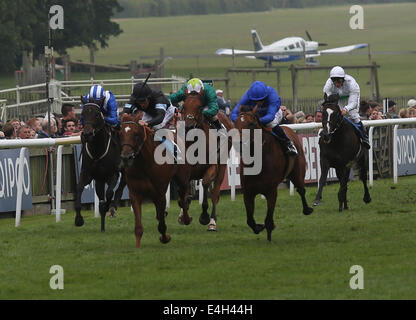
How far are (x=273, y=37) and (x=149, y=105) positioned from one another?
8728 centimetres

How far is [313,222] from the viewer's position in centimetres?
1251

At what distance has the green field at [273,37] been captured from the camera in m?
72.1

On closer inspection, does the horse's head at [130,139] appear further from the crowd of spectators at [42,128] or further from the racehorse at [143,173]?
the crowd of spectators at [42,128]

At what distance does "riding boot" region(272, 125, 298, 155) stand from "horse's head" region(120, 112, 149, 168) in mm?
1515

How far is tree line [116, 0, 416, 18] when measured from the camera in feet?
402

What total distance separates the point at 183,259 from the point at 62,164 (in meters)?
5.24

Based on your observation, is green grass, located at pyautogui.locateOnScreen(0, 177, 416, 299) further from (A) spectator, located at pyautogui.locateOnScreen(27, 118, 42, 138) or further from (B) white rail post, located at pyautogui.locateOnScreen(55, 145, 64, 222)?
(A) spectator, located at pyautogui.locateOnScreen(27, 118, 42, 138)

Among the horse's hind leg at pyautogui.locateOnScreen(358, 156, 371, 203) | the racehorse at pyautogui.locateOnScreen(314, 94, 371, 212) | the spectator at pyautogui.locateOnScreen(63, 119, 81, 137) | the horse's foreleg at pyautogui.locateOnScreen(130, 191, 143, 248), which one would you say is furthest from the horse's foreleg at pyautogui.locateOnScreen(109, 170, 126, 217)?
the horse's hind leg at pyautogui.locateOnScreen(358, 156, 371, 203)

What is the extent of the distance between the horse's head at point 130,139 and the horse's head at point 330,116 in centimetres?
380

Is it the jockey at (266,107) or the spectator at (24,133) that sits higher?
the jockey at (266,107)

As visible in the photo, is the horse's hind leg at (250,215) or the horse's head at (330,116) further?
the horse's head at (330,116)

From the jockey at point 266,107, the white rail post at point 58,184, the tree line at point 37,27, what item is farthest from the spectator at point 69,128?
the tree line at point 37,27

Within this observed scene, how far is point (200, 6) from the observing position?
130 meters
